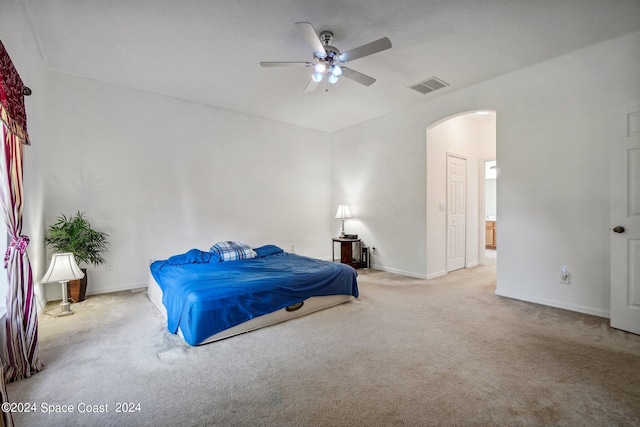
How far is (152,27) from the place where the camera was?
2.73 metres

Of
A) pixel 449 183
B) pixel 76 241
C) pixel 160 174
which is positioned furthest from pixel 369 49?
pixel 76 241

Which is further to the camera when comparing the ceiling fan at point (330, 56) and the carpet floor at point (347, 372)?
the ceiling fan at point (330, 56)

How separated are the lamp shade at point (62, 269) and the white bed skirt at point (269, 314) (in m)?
0.75

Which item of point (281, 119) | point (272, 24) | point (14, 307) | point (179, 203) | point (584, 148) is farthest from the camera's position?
point (281, 119)

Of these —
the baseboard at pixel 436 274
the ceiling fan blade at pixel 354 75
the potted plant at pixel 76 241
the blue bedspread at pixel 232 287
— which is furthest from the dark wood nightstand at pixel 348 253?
the potted plant at pixel 76 241

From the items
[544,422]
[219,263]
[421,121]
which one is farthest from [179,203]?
[544,422]

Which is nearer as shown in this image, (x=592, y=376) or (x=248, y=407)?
(x=248, y=407)

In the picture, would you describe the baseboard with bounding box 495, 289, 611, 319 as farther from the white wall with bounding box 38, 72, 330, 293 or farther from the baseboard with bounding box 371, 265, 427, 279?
the white wall with bounding box 38, 72, 330, 293

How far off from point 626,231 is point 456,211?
263 centimetres

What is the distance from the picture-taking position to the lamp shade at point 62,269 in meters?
2.98

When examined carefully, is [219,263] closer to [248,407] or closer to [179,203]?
[179,203]

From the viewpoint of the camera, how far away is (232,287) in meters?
2.65

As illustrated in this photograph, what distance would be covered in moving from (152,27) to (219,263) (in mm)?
2578

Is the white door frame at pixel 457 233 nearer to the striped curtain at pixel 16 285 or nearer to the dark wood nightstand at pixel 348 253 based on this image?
the dark wood nightstand at pixel 348 253
